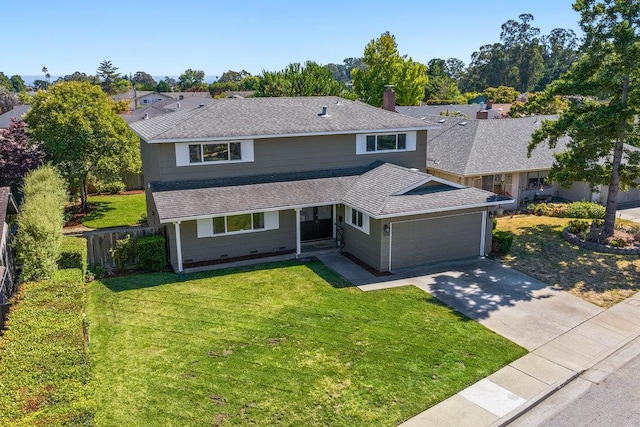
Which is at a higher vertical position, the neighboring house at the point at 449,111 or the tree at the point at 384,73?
the tree at the point at 384,73

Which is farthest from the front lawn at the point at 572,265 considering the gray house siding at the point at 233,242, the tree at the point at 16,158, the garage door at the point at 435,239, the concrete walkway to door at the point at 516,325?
the tree at the point at 16,158

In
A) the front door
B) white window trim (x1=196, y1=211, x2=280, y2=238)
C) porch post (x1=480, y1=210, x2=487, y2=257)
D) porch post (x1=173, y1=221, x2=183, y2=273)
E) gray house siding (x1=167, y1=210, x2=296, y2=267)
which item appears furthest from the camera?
the front door

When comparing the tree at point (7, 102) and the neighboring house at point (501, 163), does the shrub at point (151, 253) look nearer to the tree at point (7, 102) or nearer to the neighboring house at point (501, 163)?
the neighboring house at point (501, 163)

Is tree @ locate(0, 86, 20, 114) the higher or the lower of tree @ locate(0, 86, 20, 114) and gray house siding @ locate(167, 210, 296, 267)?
the higher

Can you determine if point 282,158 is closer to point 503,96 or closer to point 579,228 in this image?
point 579,228

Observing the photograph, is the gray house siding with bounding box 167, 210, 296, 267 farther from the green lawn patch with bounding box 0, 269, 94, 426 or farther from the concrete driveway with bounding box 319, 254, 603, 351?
the green lawn patch with bounding box 0, 269, 94, 426

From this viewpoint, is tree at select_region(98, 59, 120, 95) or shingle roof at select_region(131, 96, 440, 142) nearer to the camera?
shingle roof at select_region(131, 96, 440, 142)

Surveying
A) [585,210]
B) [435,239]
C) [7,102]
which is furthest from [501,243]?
[7,102]

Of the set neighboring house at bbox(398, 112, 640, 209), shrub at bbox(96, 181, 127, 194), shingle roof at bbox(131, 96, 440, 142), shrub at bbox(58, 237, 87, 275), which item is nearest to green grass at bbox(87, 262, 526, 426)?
shrub at bbox(58, 237, 87, 275)

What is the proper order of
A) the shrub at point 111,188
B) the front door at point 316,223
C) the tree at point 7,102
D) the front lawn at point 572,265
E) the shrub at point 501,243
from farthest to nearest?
the tree at point 7,102 → the shrub at point 111,188 → the front door at point 316,223 → the shrub at point 501,243 → the front lawn at point 572,265
